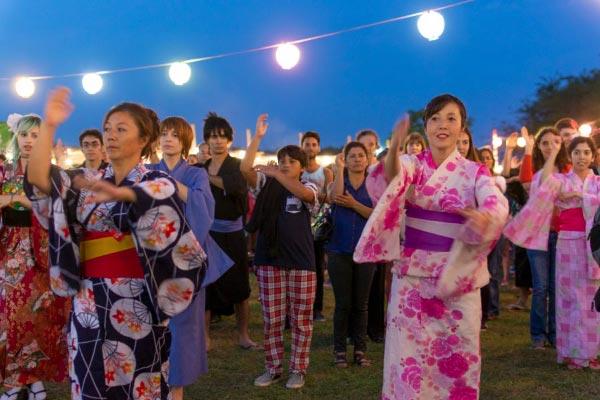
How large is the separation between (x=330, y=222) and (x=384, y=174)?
2143 mm

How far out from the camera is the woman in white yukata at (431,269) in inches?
140

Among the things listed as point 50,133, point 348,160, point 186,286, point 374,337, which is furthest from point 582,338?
point 50,133

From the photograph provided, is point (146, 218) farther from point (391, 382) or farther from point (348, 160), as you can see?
point (348, 160)

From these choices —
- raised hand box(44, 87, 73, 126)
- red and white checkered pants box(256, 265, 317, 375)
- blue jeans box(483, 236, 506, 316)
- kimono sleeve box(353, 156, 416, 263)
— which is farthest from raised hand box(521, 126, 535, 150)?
raised hand box(44, 87, 73, 126)

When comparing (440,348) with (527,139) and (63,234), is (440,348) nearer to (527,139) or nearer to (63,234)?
(63,234)

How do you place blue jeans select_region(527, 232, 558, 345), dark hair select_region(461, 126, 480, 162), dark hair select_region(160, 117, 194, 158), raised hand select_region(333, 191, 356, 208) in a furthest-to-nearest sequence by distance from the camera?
Answer: blue jeans select_region(527, 232, 558, 345) → raised hand select_region(333, 191, 356, 208) → dark hair select_region(160, 117, 194, 158) → dark hair select_region(461, 126, 480, 162)

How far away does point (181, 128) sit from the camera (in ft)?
15.0

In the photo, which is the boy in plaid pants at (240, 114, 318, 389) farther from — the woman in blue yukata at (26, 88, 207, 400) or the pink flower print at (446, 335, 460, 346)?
the woman in blue yukata at (26, 88, 207, 400)

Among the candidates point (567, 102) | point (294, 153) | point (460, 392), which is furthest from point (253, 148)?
point (567, 102)

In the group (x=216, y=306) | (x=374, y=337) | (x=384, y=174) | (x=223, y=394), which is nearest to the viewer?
(x=384, y=174)

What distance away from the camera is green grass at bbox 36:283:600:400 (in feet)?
16.1

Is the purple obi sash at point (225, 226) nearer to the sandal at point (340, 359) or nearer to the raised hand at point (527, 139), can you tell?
the sandal at point (340, 359)

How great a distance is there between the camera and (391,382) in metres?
3.71

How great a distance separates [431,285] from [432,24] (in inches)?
214
